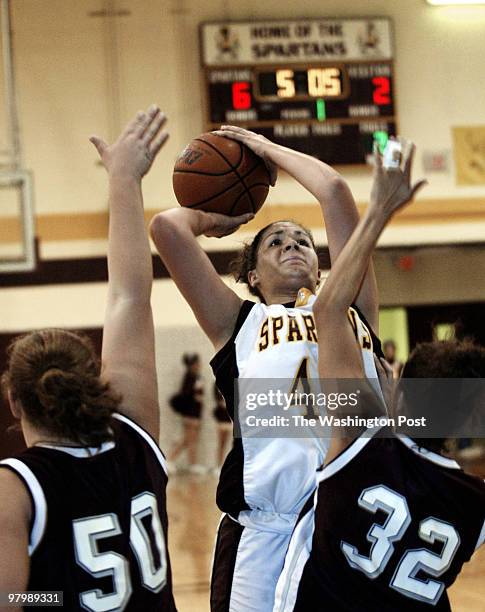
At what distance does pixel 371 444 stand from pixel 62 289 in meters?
9.59

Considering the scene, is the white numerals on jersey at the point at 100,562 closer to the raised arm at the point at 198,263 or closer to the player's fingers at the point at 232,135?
the raised arm at the point at 198,263

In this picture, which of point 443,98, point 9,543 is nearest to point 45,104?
point 443,98

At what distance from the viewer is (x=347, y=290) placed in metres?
2.04

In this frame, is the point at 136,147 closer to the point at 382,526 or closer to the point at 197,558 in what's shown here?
the point at 382,526

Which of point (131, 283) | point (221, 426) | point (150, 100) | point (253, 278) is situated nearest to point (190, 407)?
point (221, 426)

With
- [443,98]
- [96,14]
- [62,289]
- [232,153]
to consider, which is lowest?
[62,289]

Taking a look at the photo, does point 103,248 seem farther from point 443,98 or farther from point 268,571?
point 268,571

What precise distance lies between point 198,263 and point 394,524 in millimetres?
1039

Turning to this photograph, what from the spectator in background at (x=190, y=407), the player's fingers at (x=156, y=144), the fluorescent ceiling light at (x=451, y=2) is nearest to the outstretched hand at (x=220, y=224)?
the player's fingers at (x=156, y=144)

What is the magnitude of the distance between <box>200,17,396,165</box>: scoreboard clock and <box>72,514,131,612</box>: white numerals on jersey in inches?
371

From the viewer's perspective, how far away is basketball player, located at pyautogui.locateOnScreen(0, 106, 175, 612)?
5.32ft

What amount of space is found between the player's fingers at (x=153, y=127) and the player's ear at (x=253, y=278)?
94 centimetres

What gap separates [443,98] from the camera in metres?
11.6

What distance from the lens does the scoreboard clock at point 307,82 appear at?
35.5 ft
